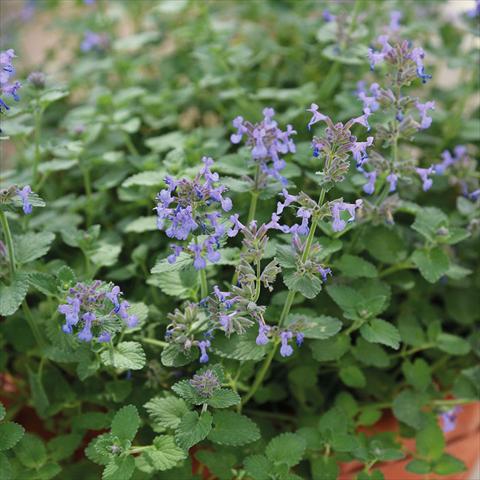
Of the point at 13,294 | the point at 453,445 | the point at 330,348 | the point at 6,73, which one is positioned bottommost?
the point at 453,445

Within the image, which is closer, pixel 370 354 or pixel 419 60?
pixel 419 60

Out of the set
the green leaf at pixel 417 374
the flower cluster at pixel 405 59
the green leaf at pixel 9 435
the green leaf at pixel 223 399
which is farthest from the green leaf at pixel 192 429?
the flower cluster at pixel 405 59

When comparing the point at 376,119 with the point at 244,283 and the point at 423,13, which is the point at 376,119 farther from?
the point at 423,13

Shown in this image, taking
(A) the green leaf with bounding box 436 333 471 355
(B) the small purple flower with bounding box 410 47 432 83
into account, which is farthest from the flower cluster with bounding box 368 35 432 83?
(A) the green leaf with bounding box 436 333 471 355

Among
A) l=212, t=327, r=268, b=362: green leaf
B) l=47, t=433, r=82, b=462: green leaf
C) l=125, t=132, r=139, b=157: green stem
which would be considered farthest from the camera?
l=125, t=132, r=139, b=157: green stem

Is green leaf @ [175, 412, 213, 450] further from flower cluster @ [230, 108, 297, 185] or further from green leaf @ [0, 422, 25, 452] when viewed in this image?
flower cluster @ [230, 108, 297, 185]

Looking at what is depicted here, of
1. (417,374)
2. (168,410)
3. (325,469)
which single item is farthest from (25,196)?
(417,374)

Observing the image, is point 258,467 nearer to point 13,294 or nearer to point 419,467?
point 419,467
